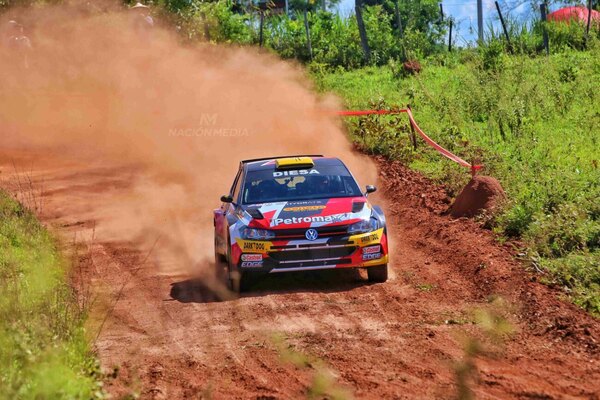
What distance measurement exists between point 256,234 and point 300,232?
0.53 m

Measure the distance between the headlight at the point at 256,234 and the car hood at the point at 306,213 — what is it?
0.17 ft

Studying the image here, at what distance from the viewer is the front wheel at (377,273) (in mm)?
12141

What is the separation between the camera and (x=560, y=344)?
8789 mm

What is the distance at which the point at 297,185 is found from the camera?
1292 cm

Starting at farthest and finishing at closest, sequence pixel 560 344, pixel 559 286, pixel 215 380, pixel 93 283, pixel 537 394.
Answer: pixel 93 283 < pixel 559 286 < pixel 560 344 < pixel 215 380 < pixel 537 394

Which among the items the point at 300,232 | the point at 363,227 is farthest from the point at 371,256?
the point at 300,232

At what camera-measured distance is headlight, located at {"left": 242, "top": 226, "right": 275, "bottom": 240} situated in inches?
463

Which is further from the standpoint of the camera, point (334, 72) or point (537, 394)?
point (334, 72)

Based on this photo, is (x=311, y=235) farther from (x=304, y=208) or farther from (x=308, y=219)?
(x=304, y=208)

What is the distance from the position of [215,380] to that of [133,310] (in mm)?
3591

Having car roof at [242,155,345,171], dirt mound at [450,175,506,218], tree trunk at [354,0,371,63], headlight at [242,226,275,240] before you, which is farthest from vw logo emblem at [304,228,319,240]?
tree trunk at [354,0,371,63]

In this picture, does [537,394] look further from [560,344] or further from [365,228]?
[365,228]

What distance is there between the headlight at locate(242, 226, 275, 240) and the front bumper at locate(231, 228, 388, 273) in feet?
0.18

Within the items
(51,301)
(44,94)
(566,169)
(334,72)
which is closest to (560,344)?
(51,301)
